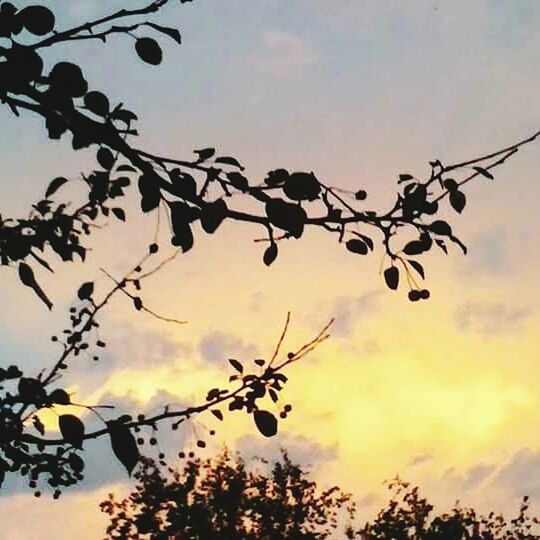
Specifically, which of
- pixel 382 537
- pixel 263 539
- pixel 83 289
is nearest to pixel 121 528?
pixel 263 539

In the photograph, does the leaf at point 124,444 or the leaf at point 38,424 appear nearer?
the leaf at point 124,444

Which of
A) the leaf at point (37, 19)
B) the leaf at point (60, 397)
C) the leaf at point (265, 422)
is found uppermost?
the leaf at point (37, 19)

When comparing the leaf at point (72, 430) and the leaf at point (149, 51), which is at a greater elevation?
the leaf at point (149, 51)

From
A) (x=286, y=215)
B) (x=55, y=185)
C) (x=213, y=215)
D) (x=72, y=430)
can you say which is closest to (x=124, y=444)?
(x=72, y=430)

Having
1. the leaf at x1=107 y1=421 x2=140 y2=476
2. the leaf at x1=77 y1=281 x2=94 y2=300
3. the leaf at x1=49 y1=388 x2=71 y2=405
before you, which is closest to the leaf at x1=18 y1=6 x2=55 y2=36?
the leaf at x1=49 y1=388 x2=71 y2=405

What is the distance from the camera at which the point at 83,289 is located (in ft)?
19.8

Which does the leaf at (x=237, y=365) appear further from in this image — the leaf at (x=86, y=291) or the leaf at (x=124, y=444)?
the leaf at (x=86, y=291)

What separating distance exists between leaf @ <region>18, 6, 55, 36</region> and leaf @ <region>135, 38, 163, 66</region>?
0.35 m

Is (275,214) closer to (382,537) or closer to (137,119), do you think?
(137,119)

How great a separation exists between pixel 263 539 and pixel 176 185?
1768 inches

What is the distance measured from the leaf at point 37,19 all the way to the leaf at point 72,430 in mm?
1509

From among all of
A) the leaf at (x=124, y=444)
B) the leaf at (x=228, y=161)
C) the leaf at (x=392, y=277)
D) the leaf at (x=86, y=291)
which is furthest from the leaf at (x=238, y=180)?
the leaf at (x=86, y=291)

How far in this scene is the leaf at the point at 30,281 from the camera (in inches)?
153

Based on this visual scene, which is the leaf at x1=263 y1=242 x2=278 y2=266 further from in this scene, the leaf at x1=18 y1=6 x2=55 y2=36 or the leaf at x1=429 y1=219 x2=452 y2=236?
the leaf at x1=18 y1=6 x2=55 y2=36
